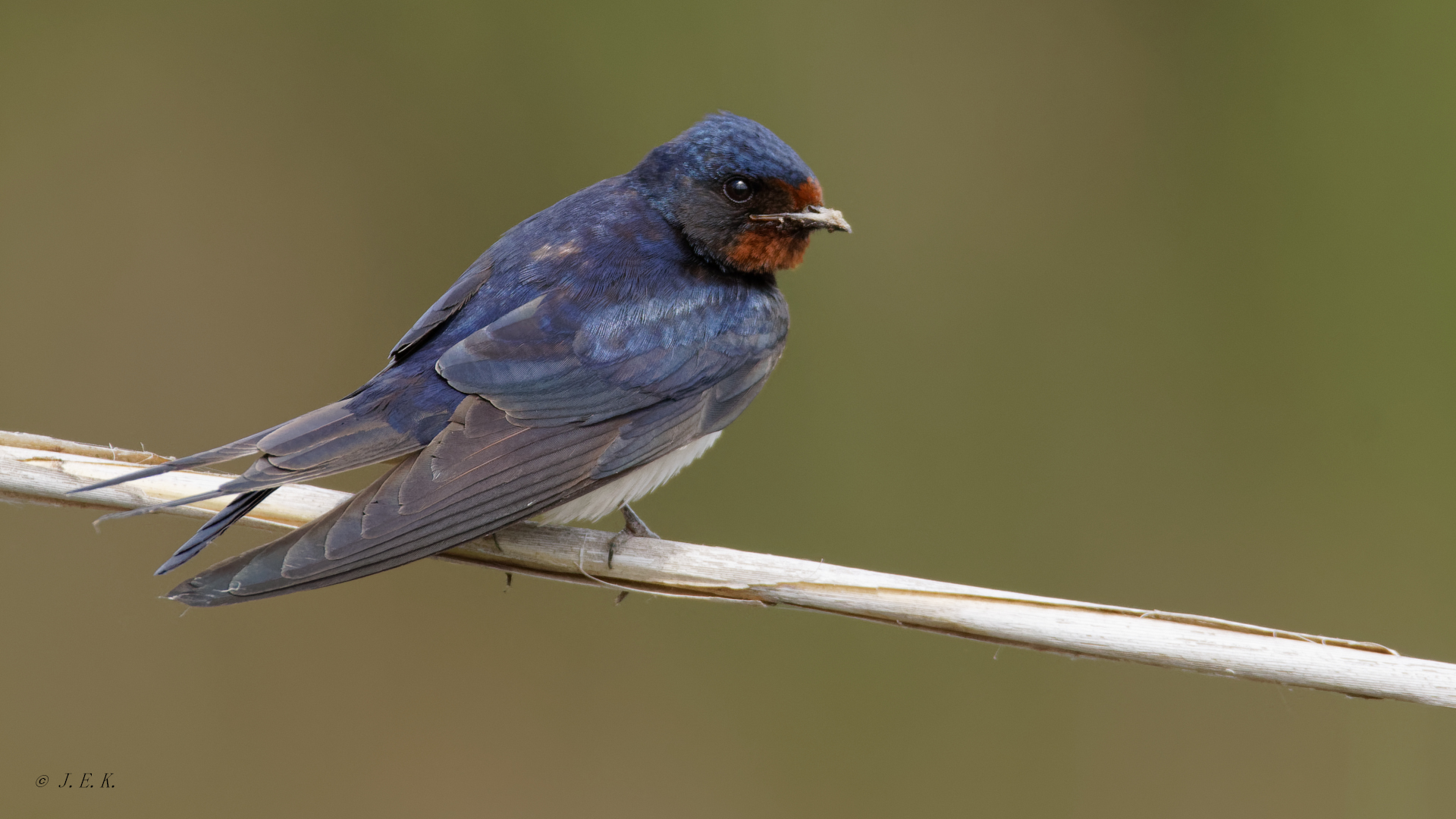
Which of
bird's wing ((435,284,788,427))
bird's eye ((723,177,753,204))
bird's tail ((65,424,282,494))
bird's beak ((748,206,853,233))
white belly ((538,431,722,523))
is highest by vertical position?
bird's eye ((723,177,753,204))

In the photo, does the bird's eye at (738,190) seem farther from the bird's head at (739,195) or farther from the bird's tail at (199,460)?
the bird's tail at (199,460)

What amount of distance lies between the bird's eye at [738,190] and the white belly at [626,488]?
1.00 ft

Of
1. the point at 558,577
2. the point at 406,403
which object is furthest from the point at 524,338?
the point at 558,577

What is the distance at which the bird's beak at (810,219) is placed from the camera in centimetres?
149

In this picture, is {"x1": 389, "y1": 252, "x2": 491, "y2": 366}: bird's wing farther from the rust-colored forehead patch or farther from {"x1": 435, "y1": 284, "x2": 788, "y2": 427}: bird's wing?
the rust-colored forehead patch

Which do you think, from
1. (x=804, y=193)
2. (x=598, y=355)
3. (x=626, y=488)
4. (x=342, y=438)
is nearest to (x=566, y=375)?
(x=598, y=355)

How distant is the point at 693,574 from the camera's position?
3.88 feet

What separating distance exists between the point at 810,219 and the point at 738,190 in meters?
0.10

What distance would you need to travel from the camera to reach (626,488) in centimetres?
145

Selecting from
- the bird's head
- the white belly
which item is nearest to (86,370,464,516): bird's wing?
the white belly

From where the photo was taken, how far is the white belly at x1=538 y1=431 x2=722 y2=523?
1396 millimetres

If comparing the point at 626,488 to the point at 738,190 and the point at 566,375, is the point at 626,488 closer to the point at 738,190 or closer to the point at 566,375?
the point at 566,375

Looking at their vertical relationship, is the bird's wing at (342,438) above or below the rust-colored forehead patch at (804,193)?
below

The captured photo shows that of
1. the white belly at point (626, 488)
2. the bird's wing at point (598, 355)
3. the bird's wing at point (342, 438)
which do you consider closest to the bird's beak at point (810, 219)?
the bird's wing at point (598, 355)
